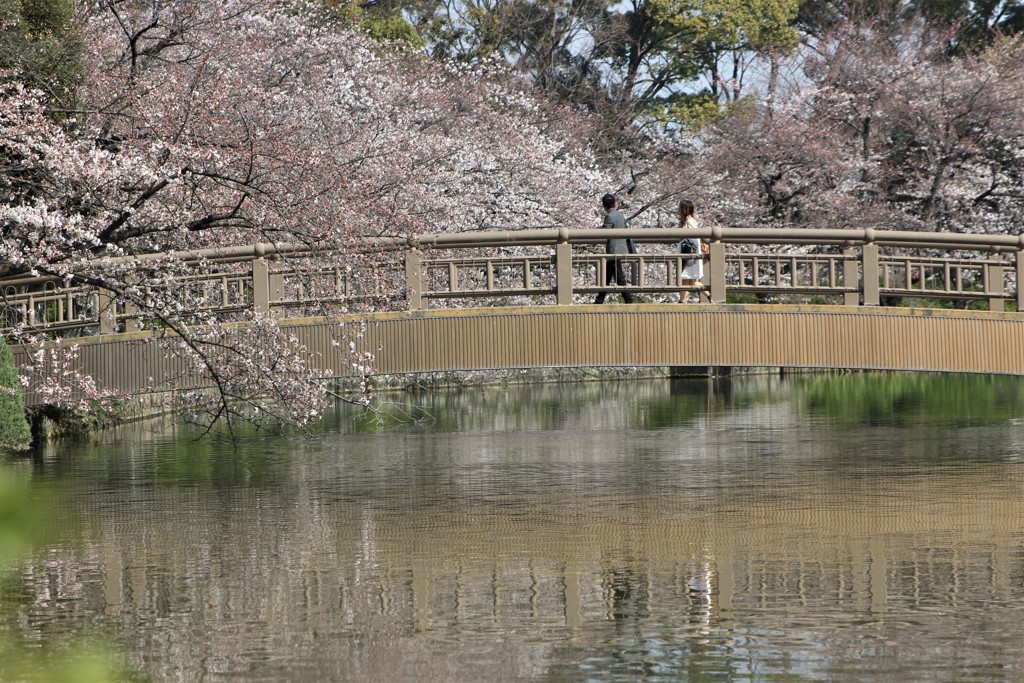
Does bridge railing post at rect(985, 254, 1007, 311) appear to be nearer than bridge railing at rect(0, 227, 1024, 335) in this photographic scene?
No

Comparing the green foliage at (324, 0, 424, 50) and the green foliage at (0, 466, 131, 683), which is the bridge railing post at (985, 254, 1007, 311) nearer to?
the green foliage at (0, 466, 131, 683)

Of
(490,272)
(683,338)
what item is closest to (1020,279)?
(683,338)

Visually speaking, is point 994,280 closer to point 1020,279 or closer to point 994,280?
point 994,280

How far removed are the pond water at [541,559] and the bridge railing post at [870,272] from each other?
5.54ft

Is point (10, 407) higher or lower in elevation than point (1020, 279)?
lower

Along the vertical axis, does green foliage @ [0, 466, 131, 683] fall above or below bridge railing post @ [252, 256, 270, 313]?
below

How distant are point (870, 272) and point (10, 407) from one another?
31.5ft

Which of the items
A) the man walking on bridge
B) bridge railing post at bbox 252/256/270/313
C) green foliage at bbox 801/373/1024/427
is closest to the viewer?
bridge railing post at bbox 252/256/270/313

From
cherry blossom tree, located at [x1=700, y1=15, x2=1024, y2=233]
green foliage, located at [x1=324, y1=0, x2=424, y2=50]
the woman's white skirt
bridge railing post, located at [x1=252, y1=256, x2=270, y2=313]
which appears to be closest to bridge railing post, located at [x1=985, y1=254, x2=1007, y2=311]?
the woman's white skirt

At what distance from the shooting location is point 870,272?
54.2ft

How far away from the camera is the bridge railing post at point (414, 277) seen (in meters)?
16.0

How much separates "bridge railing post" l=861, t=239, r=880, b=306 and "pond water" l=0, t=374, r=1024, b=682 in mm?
1688

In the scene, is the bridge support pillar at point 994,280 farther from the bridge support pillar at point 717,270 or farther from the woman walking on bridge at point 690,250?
the woman walking on bridge at point 690,250

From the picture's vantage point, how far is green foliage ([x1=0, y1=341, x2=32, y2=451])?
14.7 m
